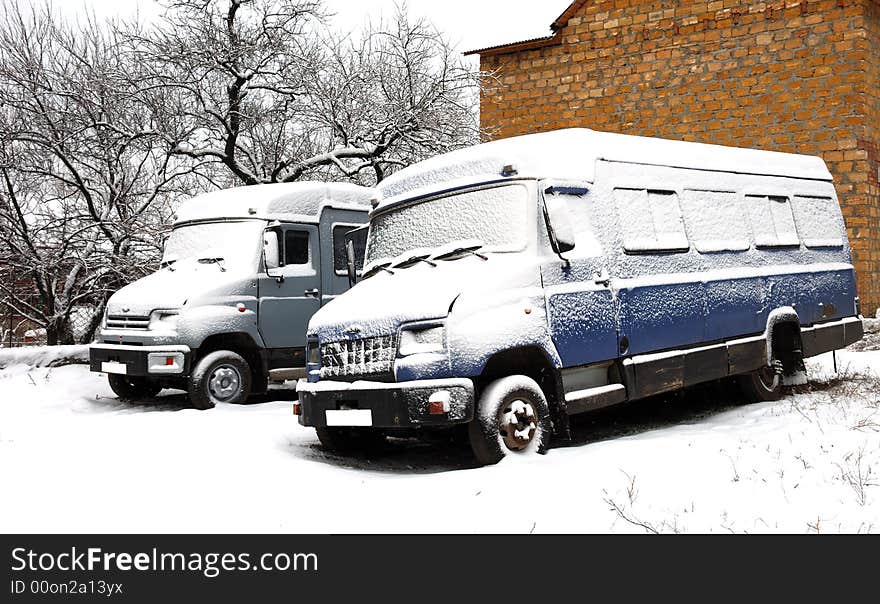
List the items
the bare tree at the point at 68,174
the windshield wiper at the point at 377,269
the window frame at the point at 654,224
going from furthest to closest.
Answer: the bare tree at the point at 68,174
the window frame at the point at 654,224
the windshield wiper at the point at 377,269

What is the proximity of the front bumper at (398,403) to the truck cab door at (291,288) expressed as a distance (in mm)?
4461

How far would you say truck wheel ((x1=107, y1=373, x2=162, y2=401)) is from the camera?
1130 centimetres

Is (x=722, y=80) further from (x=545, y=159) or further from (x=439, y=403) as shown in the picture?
(x=439, y=403)

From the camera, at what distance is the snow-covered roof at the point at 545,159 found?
7215 mm

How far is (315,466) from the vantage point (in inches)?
266

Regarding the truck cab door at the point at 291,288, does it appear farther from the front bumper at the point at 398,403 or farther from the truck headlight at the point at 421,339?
the truck headlight at the point at 421,339

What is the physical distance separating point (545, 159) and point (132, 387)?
674 centimetres

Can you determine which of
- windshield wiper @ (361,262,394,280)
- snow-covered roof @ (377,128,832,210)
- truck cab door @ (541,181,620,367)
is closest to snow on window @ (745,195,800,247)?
snow-covered roof @ (377,128,832,210)

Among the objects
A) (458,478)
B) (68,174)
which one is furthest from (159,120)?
(458,478)

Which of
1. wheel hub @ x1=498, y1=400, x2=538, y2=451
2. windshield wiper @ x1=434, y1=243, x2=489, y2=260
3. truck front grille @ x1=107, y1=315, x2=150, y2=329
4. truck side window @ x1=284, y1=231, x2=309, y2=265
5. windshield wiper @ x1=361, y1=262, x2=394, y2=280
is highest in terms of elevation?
truck side window @ x1=284, y1=231, x2=309, y2=265

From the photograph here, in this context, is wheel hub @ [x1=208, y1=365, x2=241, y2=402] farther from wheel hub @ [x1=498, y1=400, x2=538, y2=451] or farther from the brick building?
the brick building

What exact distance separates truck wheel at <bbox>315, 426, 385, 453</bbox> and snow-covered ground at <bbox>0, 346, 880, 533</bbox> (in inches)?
4.7

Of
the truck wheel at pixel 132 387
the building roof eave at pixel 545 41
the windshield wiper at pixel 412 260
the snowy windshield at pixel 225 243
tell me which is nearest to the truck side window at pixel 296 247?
the snowy windshield at pixel 225 243
